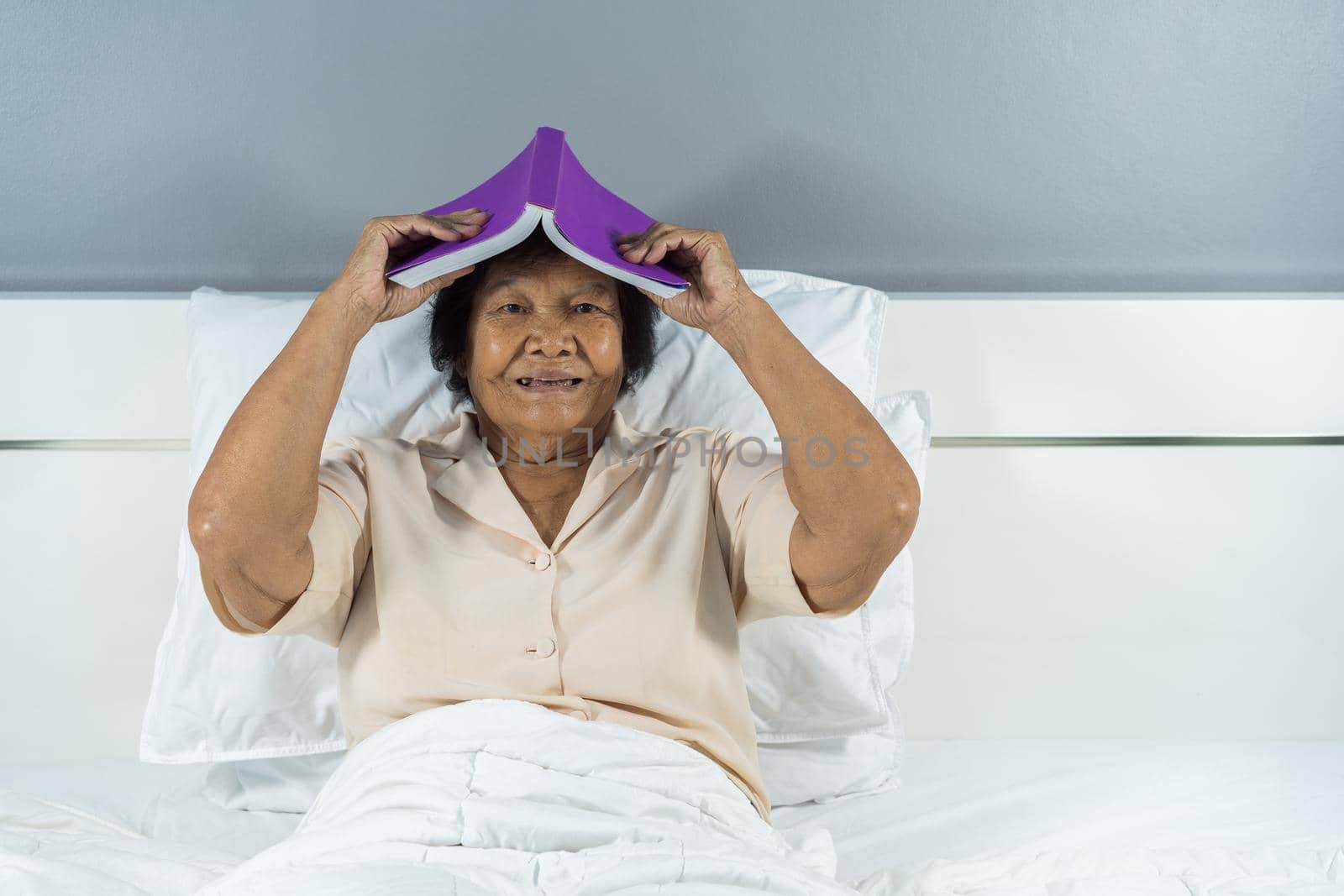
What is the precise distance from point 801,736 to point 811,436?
0.51 m

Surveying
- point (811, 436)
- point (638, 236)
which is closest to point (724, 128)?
point (638, 236)

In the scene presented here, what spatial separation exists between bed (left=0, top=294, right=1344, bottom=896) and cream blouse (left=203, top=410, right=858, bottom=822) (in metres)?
0.42

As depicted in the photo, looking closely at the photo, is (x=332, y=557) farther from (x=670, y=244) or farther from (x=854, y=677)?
(x=854, y=677)

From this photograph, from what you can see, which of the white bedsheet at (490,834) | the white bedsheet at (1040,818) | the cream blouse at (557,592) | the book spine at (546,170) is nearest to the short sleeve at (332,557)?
the cream blouse at (557,592)

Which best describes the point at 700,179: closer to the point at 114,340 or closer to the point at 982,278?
the point at 982,278

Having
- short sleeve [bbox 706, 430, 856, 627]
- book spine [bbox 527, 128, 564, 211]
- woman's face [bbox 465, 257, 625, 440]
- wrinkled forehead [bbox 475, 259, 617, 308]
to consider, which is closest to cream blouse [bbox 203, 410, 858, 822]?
short sleeve [bbox 706, 430, 856, 627]

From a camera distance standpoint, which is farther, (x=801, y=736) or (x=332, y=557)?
(x=801, y=736)

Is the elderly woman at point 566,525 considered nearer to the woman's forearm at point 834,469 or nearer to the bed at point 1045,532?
the woman's forearm at point 834,469

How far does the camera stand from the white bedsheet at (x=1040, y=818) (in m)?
1.17

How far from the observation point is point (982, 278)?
1693mm

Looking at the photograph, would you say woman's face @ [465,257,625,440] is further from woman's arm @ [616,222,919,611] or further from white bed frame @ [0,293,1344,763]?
white bed frame @ [0,293,1344,763]

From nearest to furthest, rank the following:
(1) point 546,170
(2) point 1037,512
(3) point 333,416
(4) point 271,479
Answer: (4) point 271,479 → (1) point 546,170 → (3) point 333,416 → (2) point 1037,512

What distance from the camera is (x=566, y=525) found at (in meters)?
1.30

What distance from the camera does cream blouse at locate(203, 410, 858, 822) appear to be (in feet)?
4.06
